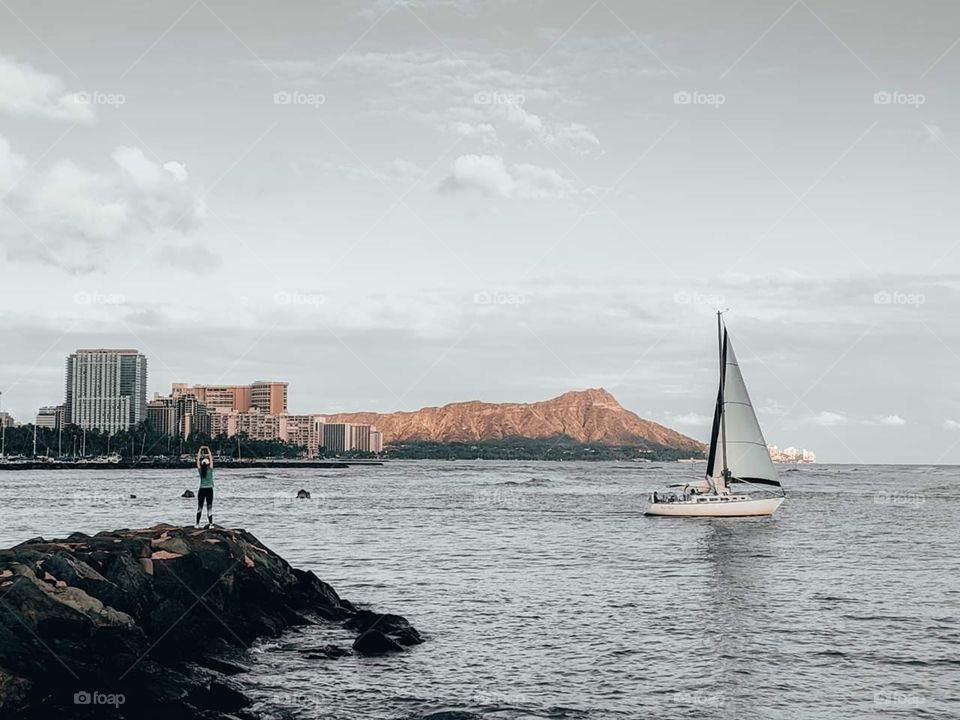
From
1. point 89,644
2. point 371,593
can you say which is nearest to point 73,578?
point 89,644

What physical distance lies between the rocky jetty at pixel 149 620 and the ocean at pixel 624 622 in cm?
100

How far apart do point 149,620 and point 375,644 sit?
232 inches

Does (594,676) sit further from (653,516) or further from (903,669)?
(653,516)

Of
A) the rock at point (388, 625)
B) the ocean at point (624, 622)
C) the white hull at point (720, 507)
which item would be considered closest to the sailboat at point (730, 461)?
the white hull at point (720, 507)

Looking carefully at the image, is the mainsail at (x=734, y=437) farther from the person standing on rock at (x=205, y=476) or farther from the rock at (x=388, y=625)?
the rock at (x=388, y=625)

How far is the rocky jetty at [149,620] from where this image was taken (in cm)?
1844

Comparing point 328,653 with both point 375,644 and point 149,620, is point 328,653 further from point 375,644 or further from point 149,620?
point 149,620

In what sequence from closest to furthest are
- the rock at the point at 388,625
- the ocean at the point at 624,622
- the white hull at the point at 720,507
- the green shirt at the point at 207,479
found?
1. the ocean at the point at 624,622
2. the rock at the point at 388,625
3. the green shirt at the point at 207,479
4. the white hull at the point at 720,507

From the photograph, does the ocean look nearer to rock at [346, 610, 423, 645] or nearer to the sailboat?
rock at [346, 610, 423, 645]

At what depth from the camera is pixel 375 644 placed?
83.0 feet

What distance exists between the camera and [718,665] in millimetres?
24406

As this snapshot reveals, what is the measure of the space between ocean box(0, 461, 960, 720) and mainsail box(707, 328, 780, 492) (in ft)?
25.8

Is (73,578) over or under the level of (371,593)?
over

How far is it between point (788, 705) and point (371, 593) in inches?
743
